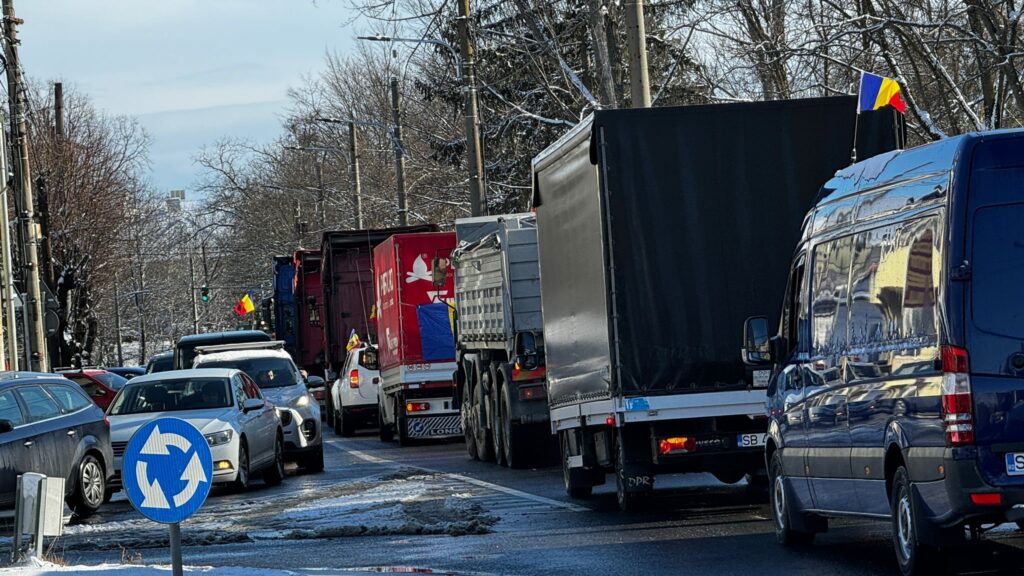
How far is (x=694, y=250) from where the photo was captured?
14.8m

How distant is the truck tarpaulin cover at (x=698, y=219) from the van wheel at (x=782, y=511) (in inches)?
82.5

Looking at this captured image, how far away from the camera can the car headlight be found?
20984 mm

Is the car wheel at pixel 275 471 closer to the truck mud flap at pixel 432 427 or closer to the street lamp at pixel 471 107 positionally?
the truck mud flap at pixel 432 427

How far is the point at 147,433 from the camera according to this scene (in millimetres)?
9539

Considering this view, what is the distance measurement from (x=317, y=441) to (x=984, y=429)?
55.0ft

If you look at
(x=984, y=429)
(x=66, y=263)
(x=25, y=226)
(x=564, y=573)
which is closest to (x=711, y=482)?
(x=564, y=573)

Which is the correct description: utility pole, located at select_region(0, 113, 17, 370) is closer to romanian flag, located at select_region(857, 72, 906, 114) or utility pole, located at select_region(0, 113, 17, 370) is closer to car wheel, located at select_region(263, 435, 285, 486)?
car wheel, located at select_region(263, 435, 285, 486)

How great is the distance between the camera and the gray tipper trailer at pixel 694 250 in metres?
14.7

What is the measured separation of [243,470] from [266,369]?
5433 mm

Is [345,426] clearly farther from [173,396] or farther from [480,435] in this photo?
[173,396]

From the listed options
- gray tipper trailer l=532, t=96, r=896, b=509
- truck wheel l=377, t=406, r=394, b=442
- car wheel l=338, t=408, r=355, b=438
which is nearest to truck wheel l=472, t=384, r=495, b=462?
truck wheel l=377, t=406, r=394, b=442

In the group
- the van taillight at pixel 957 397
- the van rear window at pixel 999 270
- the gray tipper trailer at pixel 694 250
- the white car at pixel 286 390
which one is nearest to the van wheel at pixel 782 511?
the gray tipper trailer at pixel 694 250

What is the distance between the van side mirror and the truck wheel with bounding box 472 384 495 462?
4800 millimetres

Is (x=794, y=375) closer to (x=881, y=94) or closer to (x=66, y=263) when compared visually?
(x=881, y=94)
